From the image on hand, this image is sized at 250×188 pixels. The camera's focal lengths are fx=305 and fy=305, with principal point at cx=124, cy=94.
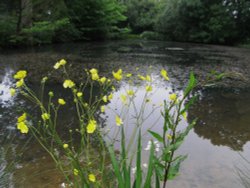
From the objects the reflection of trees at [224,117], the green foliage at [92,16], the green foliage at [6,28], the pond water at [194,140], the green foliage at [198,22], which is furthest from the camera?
the green foliage at [198,22]

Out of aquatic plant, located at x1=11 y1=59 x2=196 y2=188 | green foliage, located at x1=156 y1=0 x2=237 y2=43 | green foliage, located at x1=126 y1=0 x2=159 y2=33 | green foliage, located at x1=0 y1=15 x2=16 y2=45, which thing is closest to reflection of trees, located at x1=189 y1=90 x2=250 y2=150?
aquatic plant, located at x1=11 y1=59 x2=196 y2=188

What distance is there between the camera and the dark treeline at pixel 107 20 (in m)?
12.7

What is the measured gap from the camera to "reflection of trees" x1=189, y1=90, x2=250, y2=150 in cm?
328

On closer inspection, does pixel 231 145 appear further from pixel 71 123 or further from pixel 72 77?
pixel 72 77

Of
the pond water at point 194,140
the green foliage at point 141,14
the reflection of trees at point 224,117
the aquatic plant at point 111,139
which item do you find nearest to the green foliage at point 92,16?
the green foliage at point 141,14

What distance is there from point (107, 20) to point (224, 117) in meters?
16.5

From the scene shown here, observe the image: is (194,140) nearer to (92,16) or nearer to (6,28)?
(6,28)

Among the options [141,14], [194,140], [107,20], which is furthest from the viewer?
[141,14]

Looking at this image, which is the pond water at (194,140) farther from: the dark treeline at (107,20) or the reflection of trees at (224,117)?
the dark treeline at (107,20)

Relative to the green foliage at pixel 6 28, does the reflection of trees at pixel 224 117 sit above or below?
below

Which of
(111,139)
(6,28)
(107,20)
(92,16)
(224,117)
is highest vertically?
(92,16)

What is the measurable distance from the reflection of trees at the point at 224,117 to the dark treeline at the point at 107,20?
30.3ft

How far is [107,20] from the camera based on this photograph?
64.0 feet

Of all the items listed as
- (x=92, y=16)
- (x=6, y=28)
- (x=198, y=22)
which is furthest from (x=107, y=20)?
(x=6, y=28)
